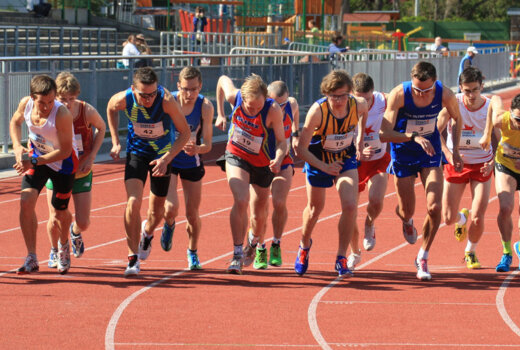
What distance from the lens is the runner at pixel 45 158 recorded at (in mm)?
8516

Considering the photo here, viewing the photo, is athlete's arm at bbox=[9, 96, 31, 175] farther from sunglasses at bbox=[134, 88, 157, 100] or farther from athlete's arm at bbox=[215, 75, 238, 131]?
athlete's arm at bbox=[215, 75, 238, 131]

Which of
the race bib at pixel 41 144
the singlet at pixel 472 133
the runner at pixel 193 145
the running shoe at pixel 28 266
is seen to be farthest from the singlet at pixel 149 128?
the singlet at pixel 472 133

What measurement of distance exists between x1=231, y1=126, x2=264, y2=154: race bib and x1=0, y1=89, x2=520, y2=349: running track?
1123 mm

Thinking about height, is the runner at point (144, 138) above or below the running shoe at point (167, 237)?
above

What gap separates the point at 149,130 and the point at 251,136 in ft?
2.96

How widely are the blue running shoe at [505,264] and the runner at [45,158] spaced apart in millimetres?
3840

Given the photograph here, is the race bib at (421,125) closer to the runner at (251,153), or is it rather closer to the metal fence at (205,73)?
the runner at (251,153)

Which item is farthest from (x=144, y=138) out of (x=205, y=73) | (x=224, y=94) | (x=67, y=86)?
(x=205, y=73)

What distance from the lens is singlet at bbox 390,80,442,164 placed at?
9039 millimetres

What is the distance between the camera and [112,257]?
10.0 metres

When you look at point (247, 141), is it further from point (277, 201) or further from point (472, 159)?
point (472, 159)

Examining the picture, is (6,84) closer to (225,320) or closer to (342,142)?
(342,142)

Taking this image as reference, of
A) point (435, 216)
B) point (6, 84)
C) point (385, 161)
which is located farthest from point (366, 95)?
point (6, 84)

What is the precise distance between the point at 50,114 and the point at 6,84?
7.65 meters
